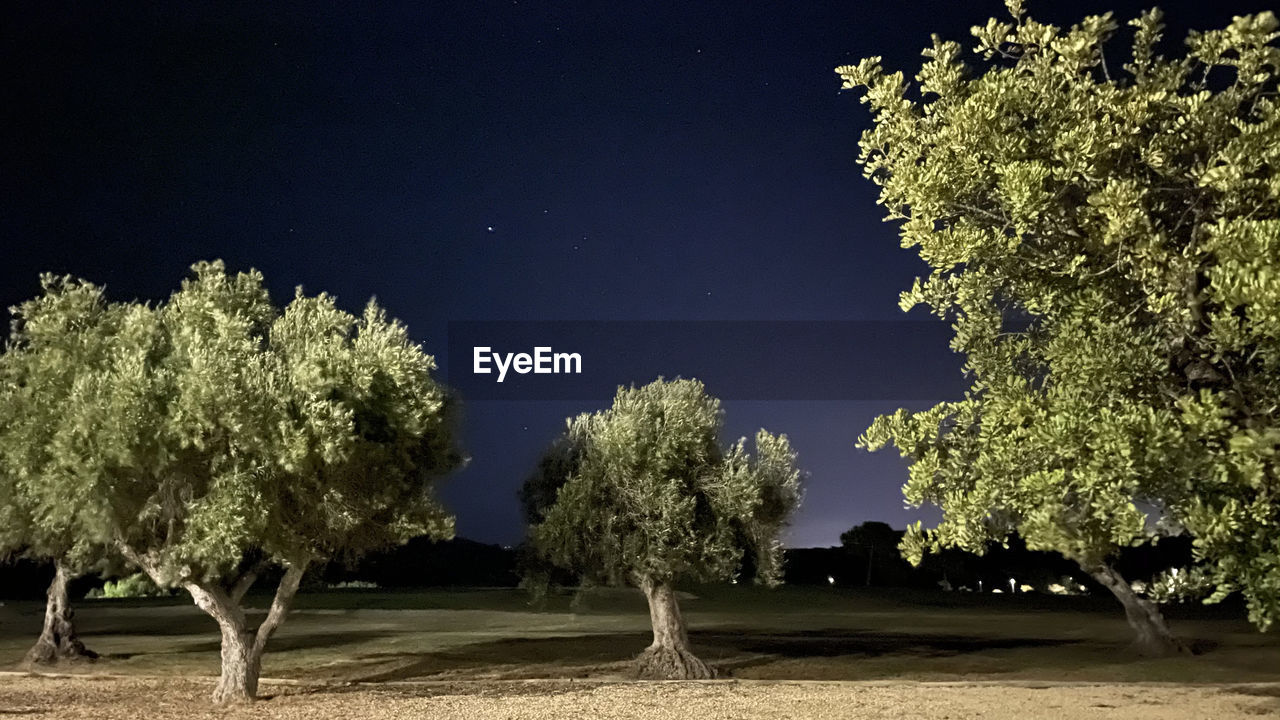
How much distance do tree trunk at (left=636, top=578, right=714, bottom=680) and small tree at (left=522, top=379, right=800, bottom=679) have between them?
25 millimetres

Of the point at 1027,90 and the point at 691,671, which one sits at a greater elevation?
the point at 1027,90

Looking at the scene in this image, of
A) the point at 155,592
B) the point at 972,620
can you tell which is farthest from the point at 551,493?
the point at 155,592

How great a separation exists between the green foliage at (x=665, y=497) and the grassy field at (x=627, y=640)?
3690mm

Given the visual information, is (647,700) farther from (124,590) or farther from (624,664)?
(124,590)

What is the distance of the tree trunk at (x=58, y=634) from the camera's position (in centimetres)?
2758

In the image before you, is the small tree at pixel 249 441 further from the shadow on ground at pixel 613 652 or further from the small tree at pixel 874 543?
the small tree at pixel 874 543

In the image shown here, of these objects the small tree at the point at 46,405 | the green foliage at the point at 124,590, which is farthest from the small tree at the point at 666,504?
the green foliage at the point at 124,590

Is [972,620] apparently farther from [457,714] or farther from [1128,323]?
[1128,323]

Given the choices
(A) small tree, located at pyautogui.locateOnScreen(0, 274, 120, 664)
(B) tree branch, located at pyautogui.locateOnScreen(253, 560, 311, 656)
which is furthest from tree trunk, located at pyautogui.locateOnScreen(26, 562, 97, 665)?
(B) tree branch, located at pyautogui.locateOnScreen(253, 560, 311, 656)

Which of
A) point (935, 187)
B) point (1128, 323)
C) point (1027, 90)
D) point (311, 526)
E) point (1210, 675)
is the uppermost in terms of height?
point (1027, 90)

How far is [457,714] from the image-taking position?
18.8m

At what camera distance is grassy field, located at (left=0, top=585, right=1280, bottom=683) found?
28578 millimetres

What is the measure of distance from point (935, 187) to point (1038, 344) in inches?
107

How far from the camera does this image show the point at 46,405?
65.6 ft
